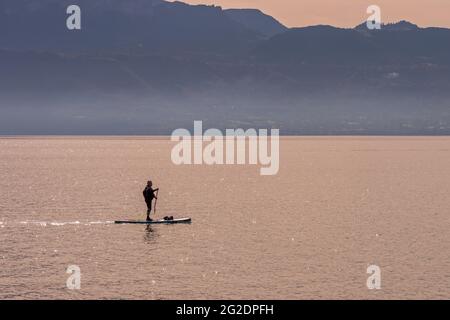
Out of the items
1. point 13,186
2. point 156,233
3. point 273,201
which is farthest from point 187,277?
point 13,186

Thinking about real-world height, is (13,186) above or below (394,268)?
above

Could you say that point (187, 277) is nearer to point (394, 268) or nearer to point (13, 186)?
point (394, 268)

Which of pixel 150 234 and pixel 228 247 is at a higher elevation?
pixel 150 234

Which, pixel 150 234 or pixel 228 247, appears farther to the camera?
pixel 150 234

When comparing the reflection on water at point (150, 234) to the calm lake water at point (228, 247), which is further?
the reflection on water at point (150, 234)

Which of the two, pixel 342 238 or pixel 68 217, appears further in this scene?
pixel 68 217

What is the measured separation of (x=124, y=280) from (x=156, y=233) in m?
19.1

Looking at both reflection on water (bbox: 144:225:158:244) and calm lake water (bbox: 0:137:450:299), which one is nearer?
calm lake water (bbox: 0:137:450:299)

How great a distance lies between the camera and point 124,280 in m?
47.5

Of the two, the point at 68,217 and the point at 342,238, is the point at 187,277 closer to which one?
the point at 342,238

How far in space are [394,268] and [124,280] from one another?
692 inches

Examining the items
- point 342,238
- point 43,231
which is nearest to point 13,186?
point 43,231

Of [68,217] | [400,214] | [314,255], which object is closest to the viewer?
[314,255]
